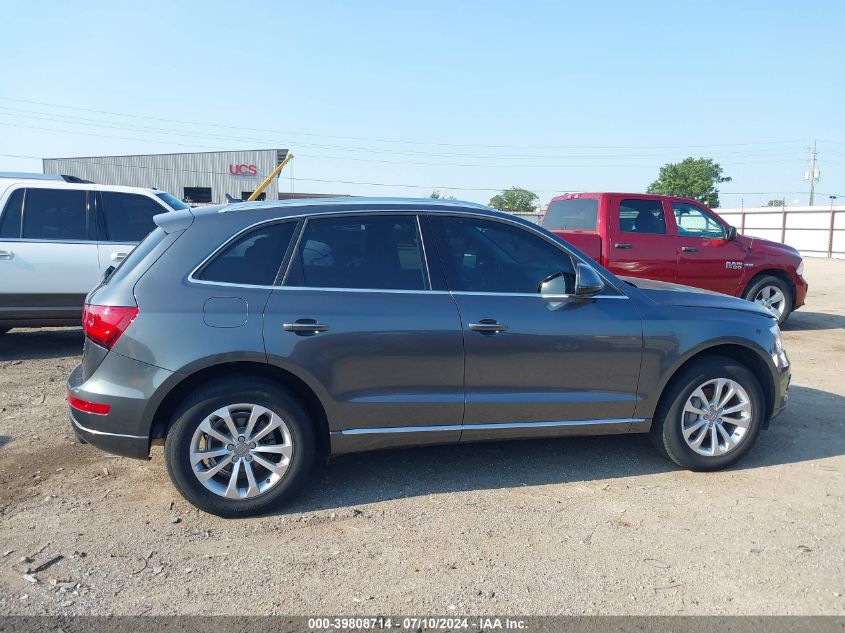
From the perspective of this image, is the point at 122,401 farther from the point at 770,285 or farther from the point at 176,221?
the point at 770,285

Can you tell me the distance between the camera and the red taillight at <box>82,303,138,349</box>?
3.71 meters

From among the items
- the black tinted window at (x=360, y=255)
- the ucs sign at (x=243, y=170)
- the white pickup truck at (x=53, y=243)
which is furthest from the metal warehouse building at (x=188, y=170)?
the black tinted window at (x=360, y=255)

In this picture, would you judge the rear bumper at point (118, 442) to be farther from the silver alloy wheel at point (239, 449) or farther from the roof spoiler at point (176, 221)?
the roof spoiler at point (176, 221)

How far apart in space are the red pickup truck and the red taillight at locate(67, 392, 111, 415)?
22.4ft

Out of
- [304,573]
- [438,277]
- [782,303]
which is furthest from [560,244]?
[782,303]

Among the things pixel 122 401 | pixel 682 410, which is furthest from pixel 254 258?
pixel 682 410

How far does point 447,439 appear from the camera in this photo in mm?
4156

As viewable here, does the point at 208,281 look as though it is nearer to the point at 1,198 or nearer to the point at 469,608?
the point at 469,608

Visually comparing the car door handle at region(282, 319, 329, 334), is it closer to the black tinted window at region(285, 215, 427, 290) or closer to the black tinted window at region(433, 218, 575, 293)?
the black tinted window at region(285, 215, 427, 290)

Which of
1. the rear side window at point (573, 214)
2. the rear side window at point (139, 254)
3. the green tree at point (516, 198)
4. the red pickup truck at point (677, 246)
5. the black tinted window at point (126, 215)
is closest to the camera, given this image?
the rear side window at point (139, 254)

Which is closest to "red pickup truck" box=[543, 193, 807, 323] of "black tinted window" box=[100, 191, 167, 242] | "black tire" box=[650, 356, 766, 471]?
"black tire" box=[650, 356, 766, 471]

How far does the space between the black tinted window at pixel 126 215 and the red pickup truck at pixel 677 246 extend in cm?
531

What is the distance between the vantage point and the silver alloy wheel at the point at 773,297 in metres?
9.98

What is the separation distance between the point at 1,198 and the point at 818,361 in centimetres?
935
